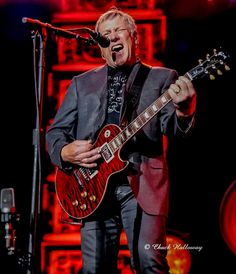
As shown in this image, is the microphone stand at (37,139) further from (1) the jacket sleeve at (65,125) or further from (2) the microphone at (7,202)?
(2) the microphone at (7,202)

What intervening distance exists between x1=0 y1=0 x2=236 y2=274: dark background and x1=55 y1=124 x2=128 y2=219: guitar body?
1.53 meters

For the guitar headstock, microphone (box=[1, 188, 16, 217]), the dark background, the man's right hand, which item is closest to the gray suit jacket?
the man's right hand

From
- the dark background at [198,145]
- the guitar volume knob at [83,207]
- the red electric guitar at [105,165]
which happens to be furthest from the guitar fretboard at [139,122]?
the dark background at [198,145]

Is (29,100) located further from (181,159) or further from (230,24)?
(230,24)

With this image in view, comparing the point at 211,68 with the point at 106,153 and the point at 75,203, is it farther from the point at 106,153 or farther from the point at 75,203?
the point at 75,203

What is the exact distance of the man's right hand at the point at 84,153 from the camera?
2.81 metres

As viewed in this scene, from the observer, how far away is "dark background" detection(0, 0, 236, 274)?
4.43 m

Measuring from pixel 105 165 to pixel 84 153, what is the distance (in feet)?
0.49

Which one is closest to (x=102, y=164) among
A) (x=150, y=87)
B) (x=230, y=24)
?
(x=150, y=87)

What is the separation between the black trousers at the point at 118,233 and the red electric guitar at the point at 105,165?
3.1 inches

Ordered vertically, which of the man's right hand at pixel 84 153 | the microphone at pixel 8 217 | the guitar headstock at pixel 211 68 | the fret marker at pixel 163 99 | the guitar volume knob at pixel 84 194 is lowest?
the microphone at pixel 8 217

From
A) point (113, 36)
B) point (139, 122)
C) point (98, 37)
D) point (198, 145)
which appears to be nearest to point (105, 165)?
point (139, 122)

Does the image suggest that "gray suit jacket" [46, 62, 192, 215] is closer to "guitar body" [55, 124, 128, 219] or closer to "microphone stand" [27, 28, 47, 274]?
"guitar body" [55, 124, 128, 219]

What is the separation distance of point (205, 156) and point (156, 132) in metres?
1.80
